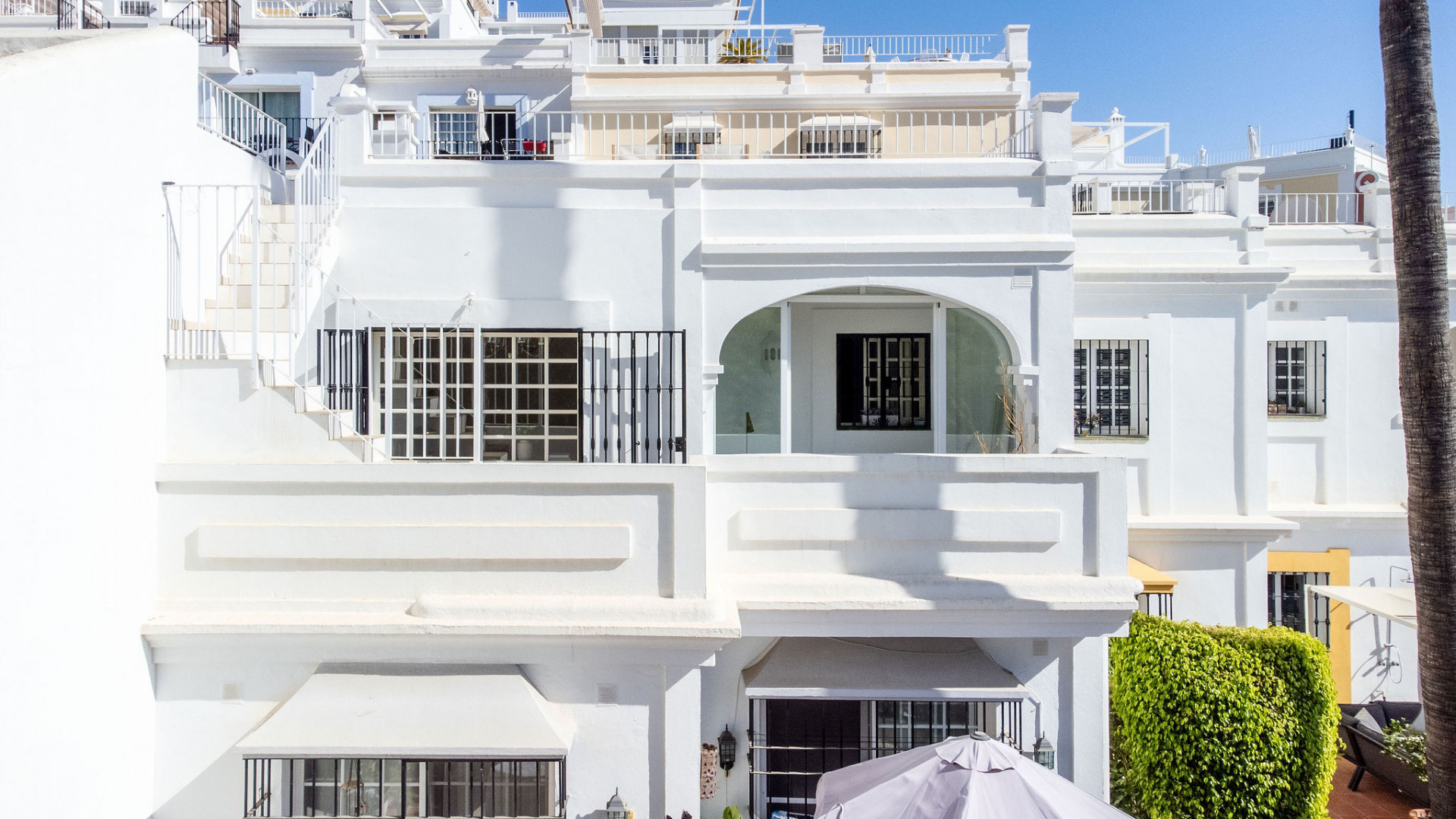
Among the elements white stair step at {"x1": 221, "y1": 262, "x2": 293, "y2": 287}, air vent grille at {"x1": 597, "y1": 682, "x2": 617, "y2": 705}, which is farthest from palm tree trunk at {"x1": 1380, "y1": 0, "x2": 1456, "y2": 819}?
white stair step at {"x1": 221, "y1": 262, "x2": 293, "y2": 287}

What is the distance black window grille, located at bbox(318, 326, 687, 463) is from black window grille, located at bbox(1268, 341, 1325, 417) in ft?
31.8

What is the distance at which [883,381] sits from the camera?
35.2 ft

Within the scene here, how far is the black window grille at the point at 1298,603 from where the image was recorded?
40.9ft

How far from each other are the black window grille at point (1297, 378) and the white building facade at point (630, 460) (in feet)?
0.18

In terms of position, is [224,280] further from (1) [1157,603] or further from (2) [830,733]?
(1) [1157,603]

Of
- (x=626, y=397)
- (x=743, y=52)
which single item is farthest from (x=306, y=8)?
(x=626, y=397)

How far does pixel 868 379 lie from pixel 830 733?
15.5 feet

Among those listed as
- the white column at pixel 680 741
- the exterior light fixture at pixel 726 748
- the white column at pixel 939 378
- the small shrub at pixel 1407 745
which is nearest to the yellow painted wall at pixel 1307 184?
the small shrub at pixel 1407 745

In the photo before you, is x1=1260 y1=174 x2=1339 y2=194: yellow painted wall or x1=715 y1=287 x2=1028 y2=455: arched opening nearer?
x1=715 y1=287 x2=1028 y2=455: arched opening

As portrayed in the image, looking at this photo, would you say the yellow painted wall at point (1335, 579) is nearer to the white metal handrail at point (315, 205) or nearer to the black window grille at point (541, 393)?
the black window grille at point (541, 393)

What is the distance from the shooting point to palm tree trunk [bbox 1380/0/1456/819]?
5809 mm

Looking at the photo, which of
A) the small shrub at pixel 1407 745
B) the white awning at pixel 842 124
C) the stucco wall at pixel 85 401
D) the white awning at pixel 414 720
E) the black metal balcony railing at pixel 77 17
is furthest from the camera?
the black metal balcony railing at pixel 77 17

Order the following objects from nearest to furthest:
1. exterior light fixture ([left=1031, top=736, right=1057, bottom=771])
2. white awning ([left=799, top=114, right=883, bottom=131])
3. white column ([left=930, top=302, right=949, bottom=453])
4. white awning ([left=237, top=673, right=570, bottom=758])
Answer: white awning ([left=237, top=673, right=570, bottom=758])
exterior light fixture ([left=1031, top=736, right=1057, bottom=771])
white column ([left=930, top=302, right=949, bottom=453])
white awning ([left=799, top=114, right=883, bottom=131])

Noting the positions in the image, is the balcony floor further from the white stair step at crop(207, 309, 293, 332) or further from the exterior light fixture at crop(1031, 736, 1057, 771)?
the white stair step at crop(207, 309, 293, 332)
